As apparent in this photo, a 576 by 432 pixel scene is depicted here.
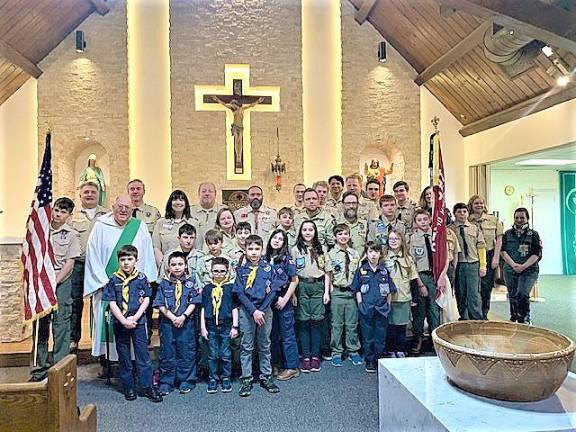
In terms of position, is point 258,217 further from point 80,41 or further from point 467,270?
point 80,41

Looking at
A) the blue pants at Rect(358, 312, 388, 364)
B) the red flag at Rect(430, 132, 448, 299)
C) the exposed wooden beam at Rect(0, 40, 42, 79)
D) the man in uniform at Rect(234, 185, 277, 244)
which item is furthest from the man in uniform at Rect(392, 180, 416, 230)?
the exposed wooden beam at Rect(0, 40, 42, 79)

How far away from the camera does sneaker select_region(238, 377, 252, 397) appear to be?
3.45m

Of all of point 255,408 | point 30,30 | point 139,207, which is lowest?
point 255,408

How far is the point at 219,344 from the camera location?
3658 millimetres

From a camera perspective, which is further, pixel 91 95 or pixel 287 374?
pixel 91 95

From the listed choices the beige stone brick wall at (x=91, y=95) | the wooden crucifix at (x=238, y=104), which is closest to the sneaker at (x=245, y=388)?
the wooden crucifix at (x=238, y=104)

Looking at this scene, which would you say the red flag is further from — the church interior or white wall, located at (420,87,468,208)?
white wall, located at (420,87,468,208)

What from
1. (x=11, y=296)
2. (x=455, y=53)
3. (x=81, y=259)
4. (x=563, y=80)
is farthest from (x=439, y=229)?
(x=455, y=53)

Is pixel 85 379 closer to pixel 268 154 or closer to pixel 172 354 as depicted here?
pixel 172 354

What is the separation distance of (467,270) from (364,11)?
16.8 feet

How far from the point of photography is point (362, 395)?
343 cm

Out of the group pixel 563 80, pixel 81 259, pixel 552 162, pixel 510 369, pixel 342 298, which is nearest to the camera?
pixel 510 369

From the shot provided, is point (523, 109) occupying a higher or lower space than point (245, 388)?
higher

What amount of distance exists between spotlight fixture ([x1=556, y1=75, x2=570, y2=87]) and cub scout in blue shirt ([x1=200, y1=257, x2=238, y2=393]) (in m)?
4.53
